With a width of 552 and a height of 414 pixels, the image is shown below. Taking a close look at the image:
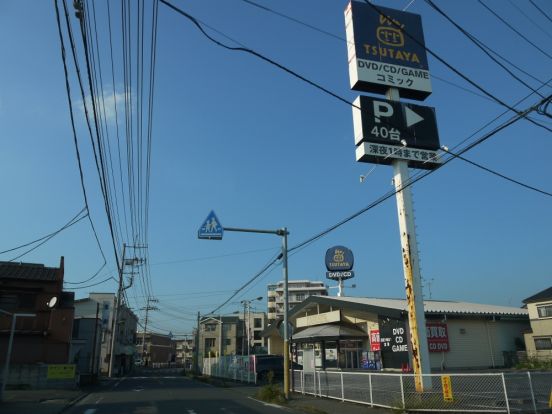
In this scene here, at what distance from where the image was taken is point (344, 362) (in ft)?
104

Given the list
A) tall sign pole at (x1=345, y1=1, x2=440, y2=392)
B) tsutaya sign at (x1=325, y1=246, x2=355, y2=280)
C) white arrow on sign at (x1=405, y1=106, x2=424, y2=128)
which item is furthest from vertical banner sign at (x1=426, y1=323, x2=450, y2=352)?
tsutaya sign at (x1=325, y1=246, x2=355, y2=280)

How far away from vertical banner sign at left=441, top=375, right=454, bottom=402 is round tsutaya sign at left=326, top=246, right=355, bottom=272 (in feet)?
87.6

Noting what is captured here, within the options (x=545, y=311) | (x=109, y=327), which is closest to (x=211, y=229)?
(x=545, y=311)

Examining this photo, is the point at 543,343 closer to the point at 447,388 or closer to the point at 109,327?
the point at 447,388

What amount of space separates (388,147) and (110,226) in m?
11.7

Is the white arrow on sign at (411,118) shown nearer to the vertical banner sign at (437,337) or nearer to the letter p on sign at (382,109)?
the letter p on sign at (382,109)

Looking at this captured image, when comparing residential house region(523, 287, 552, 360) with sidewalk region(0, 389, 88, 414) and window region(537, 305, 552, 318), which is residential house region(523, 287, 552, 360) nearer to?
window region(537, 305, 552, 318)

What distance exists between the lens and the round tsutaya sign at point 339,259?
3981 cm

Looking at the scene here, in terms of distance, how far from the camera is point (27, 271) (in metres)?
34.5

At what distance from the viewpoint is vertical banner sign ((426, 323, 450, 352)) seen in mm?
26016

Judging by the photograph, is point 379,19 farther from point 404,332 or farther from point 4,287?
point 4,287

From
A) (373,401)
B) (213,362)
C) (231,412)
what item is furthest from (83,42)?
(213,362)

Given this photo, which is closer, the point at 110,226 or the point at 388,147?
the point at 110,226

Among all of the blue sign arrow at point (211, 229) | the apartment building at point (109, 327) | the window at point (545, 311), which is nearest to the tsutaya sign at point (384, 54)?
the blue sign arrow at point (211, 229)
